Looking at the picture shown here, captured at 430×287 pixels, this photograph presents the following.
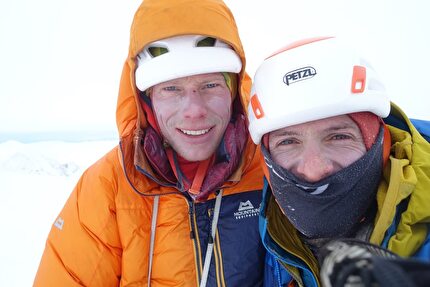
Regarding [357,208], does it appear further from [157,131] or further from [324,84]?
[157,131]

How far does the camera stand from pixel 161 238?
1.93 meters

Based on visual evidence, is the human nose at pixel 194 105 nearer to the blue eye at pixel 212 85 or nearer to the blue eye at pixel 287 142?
the blue eye at pixel 212 85

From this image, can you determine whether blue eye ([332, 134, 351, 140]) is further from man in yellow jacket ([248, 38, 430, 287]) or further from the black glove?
the black glove

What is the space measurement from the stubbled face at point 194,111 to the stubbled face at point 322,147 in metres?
0.58

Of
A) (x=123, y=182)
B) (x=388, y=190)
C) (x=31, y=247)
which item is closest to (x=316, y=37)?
(x=388, y=190)

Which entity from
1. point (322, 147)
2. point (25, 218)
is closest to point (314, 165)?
point (322, 147)

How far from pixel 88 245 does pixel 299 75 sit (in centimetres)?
150

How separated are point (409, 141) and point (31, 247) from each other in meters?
6.47

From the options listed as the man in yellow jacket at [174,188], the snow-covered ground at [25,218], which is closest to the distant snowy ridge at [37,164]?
the snow-covered ground at [25,218]

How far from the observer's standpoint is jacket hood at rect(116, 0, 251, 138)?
77.3 inches

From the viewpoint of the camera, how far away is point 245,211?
200 centimetres

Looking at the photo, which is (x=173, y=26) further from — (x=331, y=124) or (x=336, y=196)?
(x=336, y=196)

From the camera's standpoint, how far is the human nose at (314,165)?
1438 millimetres

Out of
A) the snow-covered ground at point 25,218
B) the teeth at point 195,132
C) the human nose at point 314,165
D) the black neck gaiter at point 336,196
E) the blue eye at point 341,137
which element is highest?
the blue eye at point 341,137
